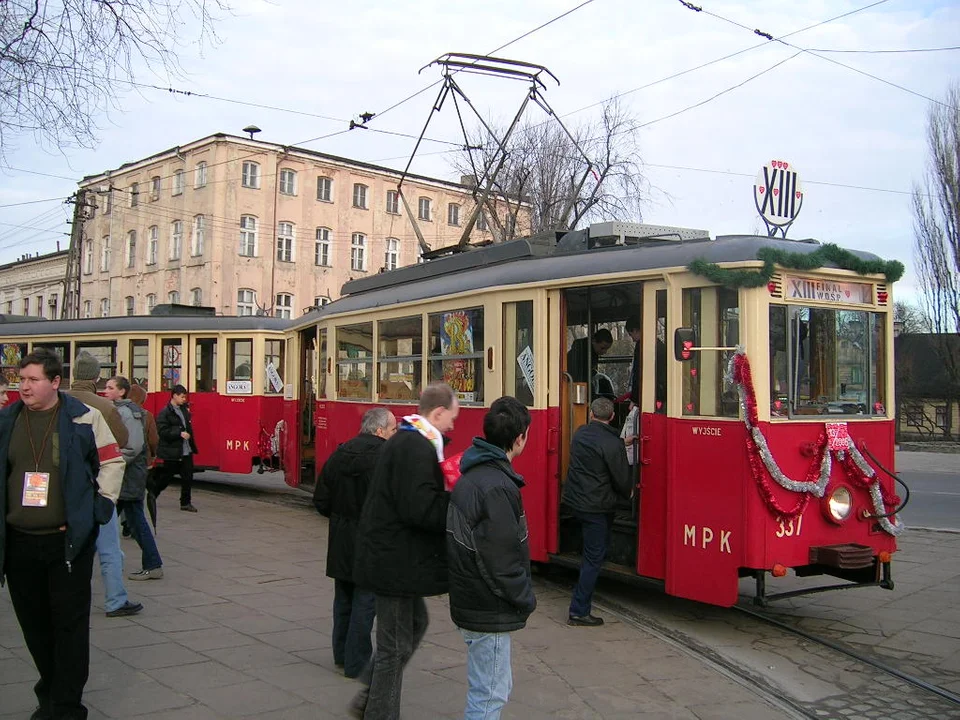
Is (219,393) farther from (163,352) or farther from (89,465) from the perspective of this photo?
(89,465)

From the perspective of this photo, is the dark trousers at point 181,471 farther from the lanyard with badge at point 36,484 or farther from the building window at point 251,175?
the building window at point 251,175

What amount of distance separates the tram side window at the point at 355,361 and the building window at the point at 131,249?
114ft

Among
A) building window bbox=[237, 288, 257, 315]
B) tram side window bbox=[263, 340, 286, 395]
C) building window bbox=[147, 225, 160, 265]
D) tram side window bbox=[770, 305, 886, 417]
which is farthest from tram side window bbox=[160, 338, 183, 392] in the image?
building window bbox=[147, 225, 160, 265]

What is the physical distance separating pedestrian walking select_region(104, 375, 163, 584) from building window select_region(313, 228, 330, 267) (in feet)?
115

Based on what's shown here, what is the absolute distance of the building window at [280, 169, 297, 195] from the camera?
41.1 metres

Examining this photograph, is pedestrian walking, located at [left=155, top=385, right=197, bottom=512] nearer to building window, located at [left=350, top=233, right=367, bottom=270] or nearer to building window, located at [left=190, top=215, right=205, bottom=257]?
building window, located at [left=190, top=215, right=205, bottom=257]

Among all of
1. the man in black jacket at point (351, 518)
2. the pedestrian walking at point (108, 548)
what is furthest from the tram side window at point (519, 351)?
the pedestrian walking at point (108, 548)

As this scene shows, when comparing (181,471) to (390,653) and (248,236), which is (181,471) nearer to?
(390,653)

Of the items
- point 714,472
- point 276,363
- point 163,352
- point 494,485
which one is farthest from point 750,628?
point 163,352

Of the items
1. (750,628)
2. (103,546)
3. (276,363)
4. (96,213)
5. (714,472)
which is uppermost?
(96,213)

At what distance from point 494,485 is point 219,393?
13.2 metres

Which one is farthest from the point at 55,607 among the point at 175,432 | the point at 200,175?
the point at 200,175

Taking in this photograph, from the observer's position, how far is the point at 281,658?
6066mm

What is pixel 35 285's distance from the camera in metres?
53.3
